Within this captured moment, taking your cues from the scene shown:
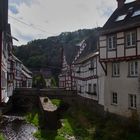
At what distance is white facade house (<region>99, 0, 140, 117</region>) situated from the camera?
25.3 metres

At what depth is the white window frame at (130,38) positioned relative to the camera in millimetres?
25328

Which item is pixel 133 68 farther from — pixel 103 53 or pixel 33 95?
pixel 33 95

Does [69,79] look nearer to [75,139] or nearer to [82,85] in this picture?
[82,85]

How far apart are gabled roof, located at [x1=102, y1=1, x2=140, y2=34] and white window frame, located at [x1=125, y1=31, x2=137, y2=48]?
591 millimetres

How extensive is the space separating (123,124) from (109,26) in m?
9.06

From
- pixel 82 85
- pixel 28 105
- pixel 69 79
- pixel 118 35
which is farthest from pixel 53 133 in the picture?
pixel 69 79

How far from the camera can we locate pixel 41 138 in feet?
71.8

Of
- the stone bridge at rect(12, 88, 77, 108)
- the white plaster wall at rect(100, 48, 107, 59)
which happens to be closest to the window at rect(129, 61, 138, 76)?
the white plaster wall at rect(100, 48, 107, 59)

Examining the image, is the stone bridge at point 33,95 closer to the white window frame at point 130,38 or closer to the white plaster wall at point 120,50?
the white plaster wall at point 120,50

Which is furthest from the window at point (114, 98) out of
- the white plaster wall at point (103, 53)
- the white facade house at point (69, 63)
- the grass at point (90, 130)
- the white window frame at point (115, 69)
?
the white facade house at point (69, 63)

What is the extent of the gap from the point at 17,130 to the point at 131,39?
39.2 ft

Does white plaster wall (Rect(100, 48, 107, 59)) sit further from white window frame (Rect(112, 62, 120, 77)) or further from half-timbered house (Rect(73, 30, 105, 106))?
half-timbered house (Rect(73, 30, 105, 106))

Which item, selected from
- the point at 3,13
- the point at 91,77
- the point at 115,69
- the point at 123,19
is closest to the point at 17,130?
the point at 3,13

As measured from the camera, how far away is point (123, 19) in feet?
90.7
